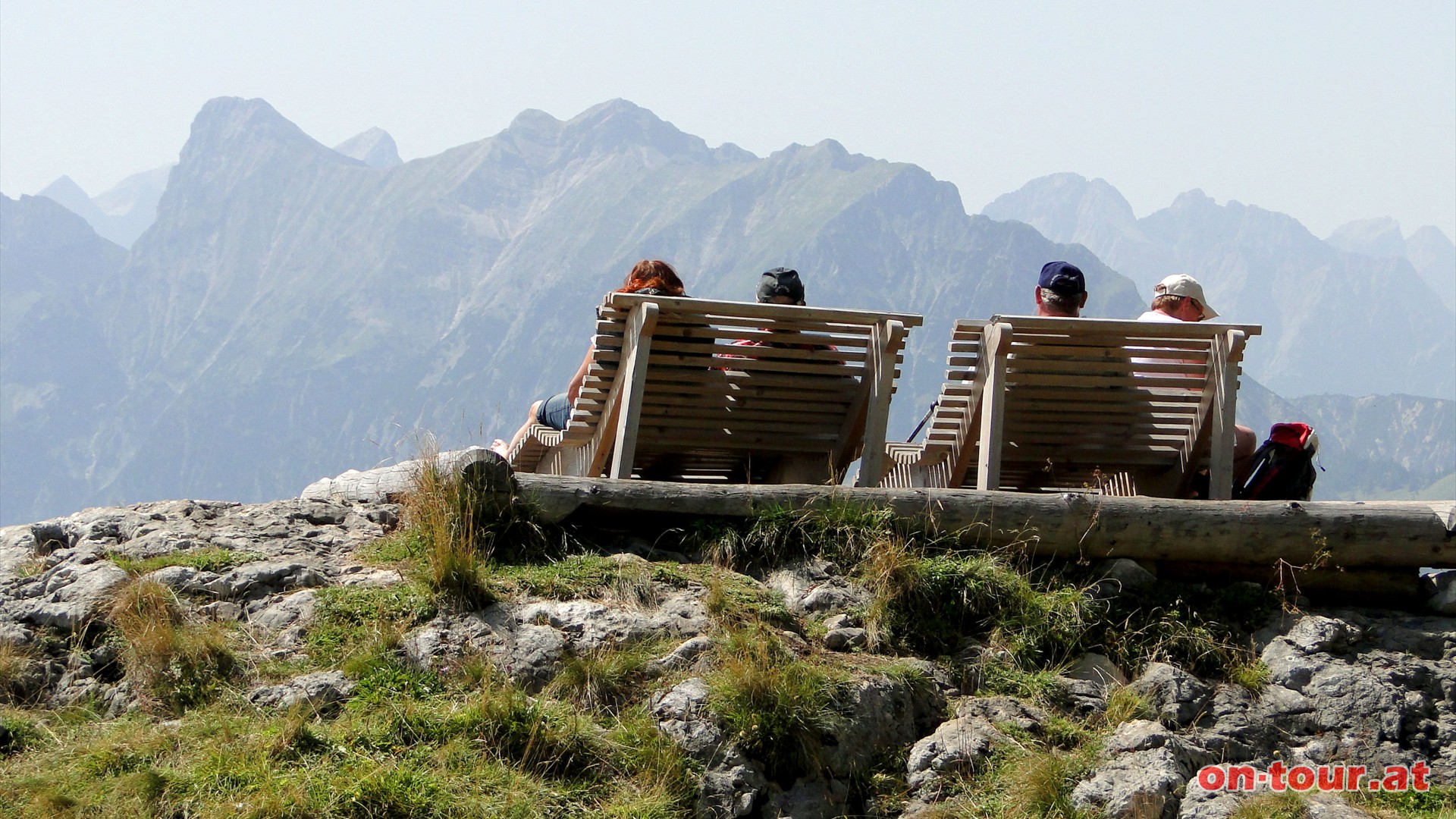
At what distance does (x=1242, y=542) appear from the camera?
20.1ft

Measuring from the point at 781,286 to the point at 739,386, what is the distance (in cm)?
80

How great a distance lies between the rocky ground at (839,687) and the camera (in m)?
4.92

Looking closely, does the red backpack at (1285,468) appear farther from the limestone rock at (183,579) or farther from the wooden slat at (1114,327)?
the limestone rock at (183,579)

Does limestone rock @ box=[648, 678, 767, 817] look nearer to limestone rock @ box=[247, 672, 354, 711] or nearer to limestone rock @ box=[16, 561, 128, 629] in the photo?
limestone rock @ box=[247, 672, 354, 711]

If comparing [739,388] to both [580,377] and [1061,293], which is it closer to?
[580,377]

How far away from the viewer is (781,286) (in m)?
7.99

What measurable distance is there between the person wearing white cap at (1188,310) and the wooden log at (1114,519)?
1.53 meters

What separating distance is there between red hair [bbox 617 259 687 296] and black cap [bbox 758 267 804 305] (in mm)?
465

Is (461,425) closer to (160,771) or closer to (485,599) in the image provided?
(485,599)

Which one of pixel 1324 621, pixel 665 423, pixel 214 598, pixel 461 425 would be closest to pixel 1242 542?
pixel 1324 621

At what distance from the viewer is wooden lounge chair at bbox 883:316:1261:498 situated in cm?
702

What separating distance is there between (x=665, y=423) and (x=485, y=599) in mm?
2169

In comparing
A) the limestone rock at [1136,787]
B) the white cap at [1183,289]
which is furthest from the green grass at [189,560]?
the white cap at [1183,289]

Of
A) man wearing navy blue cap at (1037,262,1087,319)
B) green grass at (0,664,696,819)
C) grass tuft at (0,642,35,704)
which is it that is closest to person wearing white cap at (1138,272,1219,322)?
man wearing navy blue cap at (1037,262,1087,319)
